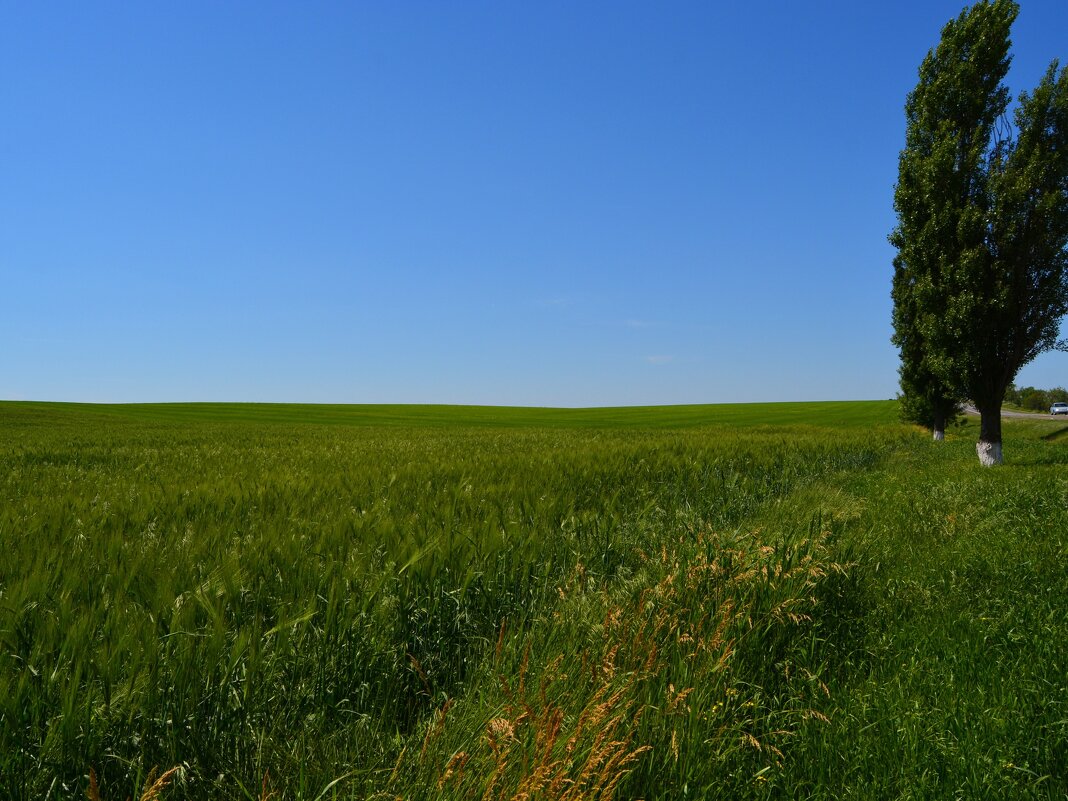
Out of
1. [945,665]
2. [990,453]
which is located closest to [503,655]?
[945,665]

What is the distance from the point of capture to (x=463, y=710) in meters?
3.04

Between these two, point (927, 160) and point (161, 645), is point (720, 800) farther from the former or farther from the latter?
point (927, 160)

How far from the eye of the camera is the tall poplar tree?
16750 mm

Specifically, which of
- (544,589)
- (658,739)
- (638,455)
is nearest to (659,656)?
(658,739)

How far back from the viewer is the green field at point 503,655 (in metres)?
2.54

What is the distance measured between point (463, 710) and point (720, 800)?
4.19 ft

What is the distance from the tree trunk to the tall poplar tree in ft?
0.11

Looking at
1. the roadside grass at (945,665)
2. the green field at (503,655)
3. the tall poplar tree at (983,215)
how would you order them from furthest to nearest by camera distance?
the tall poplar tree at (983,215)
the roadside grass at (945,665)
the green field at (503,655)

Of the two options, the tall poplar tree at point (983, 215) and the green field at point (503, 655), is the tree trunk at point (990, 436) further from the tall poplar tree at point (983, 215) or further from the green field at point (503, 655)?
the green field at point (503, 655)

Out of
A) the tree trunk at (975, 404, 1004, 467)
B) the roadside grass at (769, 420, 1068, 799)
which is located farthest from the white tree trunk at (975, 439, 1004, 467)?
the roadside grass at (769, 420, 1068, 799)

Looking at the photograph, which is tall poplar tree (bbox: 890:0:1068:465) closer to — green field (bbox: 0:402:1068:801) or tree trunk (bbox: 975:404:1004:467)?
tree trunk (bbox: 975:404:1004:467)

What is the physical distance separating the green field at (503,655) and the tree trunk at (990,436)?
11.8m

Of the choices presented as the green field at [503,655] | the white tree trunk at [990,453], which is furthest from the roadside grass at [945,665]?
the white tree trunk at [990,453]

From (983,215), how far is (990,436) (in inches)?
246
